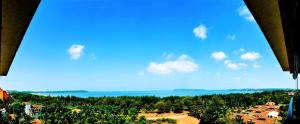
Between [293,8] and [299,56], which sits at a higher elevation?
[293,8]

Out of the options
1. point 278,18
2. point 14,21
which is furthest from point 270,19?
point 14,21

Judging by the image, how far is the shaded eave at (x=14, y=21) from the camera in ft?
6.52

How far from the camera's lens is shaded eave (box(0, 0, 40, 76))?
78.3 inches

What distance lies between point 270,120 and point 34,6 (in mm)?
39693

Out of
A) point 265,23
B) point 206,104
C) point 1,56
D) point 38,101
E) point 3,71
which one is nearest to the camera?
point 265,23

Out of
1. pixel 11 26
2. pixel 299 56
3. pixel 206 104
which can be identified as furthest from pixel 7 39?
pixel 206 104

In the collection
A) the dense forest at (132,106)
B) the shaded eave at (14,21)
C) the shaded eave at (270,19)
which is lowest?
the dense forest at (132,106)

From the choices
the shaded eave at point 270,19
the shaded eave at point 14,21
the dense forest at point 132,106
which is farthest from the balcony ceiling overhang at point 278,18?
the dense forest at point 132,106

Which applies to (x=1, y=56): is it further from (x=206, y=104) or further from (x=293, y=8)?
(x=206, y=104)

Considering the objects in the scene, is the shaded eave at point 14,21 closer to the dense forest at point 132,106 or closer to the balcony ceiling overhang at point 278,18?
the balcony ceiling overhang at point 278,18

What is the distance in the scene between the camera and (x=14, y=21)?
230cm

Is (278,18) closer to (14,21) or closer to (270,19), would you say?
(270,19)

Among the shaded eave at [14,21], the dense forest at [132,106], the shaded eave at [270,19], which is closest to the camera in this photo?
the shaded eave at [14,21]

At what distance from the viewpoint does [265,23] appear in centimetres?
274
